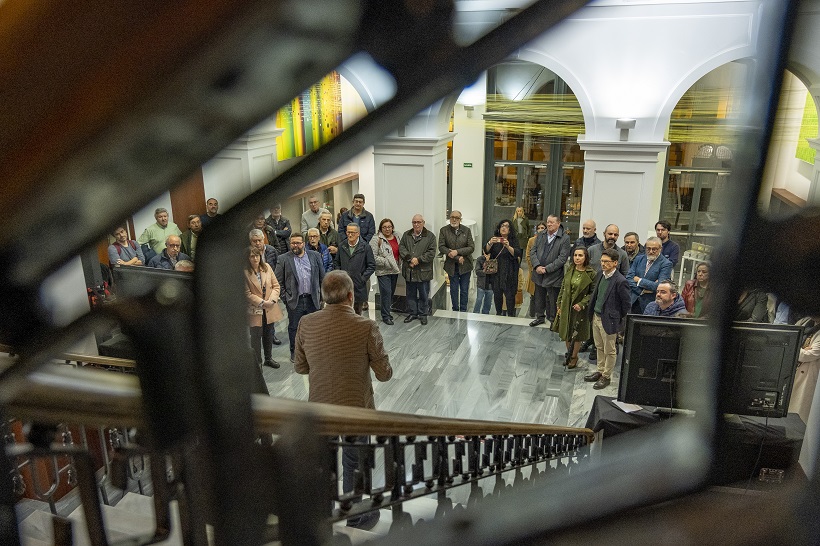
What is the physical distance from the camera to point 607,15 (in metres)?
0.30

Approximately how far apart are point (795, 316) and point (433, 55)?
26cm

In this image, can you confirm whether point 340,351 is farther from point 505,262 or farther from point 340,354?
point 505,262

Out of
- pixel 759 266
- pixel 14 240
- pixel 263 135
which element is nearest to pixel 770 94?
pixel 759 266

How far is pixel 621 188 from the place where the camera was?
5.58 m

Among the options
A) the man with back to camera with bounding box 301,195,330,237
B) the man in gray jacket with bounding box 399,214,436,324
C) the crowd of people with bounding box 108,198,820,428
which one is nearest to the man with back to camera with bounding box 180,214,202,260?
the man with back to camera with bounding box 301,195,330,237

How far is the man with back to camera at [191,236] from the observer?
0.27 metres

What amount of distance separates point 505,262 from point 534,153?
307cm

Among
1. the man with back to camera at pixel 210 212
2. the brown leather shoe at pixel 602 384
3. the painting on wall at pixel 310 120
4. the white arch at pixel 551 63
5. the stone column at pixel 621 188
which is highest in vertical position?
the white arch at pixel 551 63

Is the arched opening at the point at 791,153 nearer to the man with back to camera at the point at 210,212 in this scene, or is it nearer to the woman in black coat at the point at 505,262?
the man with back to camera at the point at 210,212

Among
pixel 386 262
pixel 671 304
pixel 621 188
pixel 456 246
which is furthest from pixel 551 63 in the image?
pixel 456 246

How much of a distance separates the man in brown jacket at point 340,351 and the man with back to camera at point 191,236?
210 centimetres

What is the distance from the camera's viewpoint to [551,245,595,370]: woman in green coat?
5.02 metres

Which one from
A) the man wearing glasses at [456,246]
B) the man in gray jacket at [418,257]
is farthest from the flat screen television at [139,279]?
the man wearing glasses at [456,246]

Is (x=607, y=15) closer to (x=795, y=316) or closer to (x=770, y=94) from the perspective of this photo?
(x=770, y=94)
